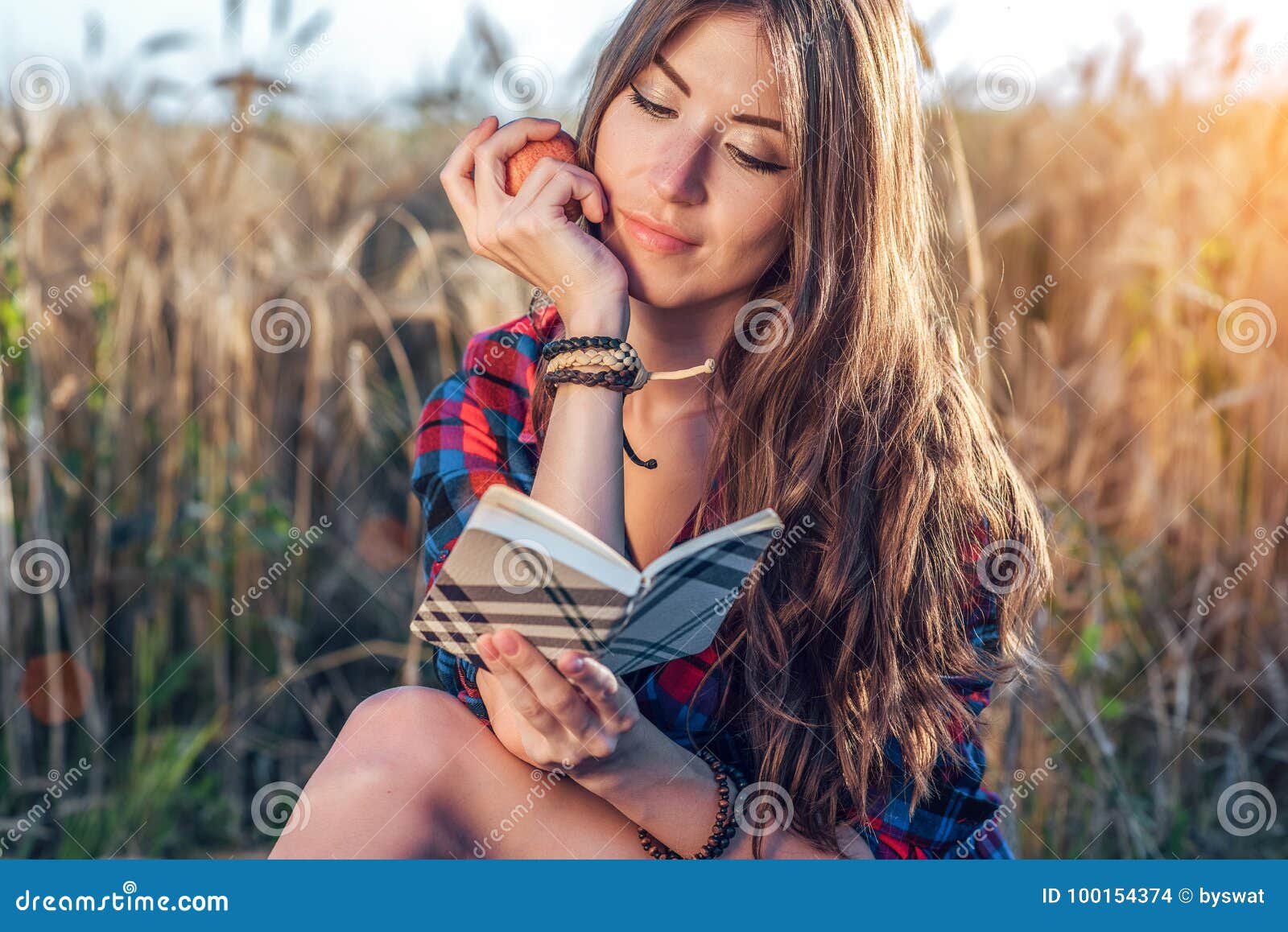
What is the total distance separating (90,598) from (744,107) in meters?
1.85

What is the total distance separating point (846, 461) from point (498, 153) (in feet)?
2.03

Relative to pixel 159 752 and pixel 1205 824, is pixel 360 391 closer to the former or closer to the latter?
pixel 159 752

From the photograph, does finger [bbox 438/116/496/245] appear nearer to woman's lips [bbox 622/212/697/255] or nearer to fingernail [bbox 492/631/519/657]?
woman's lips [bbox 622/212/697/255]

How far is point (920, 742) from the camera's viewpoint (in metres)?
1.50

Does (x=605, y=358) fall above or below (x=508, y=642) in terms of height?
above

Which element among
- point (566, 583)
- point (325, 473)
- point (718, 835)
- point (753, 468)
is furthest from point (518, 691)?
point (325, 473)

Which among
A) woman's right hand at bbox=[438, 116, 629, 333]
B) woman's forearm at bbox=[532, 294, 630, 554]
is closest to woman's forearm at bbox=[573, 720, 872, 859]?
woman's forearm at bbox=[532, 294, 630, 554]

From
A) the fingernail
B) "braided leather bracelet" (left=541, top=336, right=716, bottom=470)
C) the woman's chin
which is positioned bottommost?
the fingernail

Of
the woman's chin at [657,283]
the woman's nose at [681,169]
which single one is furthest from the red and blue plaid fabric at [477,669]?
the woman's nose at [681,169]

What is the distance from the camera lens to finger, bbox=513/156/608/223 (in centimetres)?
148

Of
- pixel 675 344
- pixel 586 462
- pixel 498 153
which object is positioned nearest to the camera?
pixel 586 462

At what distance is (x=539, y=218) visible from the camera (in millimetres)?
1457

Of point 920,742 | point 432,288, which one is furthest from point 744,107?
point 432,288

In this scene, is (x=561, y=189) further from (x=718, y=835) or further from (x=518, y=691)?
(x=718, y=835)
